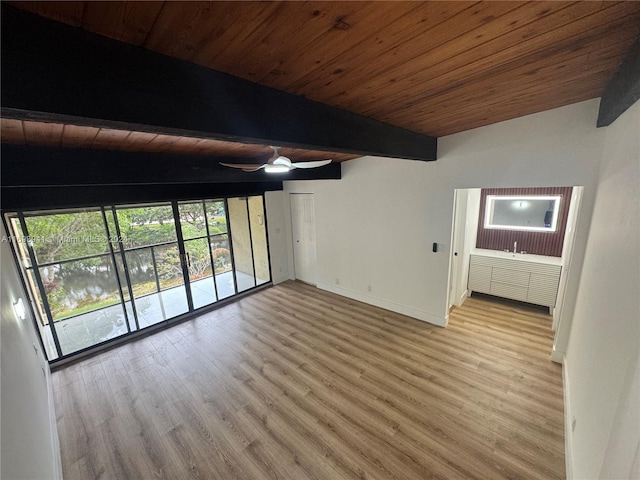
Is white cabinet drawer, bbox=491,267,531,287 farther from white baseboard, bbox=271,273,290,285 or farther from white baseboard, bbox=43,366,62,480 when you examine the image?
white baseboard, bbox=43,366,62,480

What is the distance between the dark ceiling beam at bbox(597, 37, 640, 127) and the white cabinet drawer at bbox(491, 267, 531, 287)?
2550 mm

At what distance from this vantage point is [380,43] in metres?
1.07

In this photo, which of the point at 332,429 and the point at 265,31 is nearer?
the point at 265,31

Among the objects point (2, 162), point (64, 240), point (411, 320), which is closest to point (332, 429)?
point (411, 320)

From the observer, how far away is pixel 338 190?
468 centimetres

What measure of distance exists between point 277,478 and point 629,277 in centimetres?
263

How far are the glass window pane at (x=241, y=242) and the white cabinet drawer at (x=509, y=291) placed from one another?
4.65 metres

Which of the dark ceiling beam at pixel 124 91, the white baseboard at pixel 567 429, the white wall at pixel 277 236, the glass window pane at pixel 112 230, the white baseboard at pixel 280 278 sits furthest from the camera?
the white baseboard at pixel 280 278

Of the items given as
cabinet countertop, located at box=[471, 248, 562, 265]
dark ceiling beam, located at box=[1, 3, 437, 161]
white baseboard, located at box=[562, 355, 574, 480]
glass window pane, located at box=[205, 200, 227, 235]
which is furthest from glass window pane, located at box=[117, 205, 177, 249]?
cabinet countertop, located at box=[471, 248, 562, 265]

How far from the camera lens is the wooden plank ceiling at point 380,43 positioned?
820 millimetres

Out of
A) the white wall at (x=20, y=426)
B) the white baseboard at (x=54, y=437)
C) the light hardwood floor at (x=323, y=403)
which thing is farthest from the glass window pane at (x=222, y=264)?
the white wall at (x=20, y=426)

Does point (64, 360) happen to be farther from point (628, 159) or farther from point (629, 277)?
point (628, 159)

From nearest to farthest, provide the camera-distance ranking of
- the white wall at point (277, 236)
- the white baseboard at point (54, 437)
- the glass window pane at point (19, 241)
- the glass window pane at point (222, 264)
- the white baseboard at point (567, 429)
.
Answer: the white baseboard at point (567, 429)
the white baseboard at point (54, 437)
the glass window pane at point (19, 241)
the glass window pane at point (222, 264)
the white wall at point (277, 236)

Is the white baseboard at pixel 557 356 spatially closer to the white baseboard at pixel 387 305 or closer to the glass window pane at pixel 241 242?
the white baseboard at pixel 387 305
